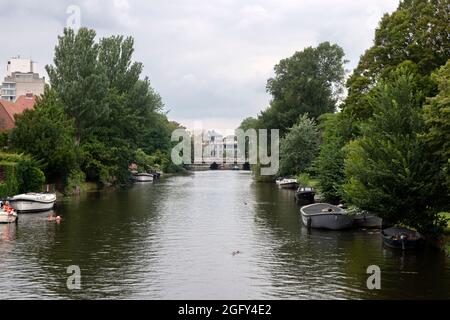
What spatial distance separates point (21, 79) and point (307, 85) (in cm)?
8105

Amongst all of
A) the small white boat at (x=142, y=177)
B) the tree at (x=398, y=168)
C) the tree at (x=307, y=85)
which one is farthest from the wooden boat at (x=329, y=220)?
the small white boat at (x=142, y=177)

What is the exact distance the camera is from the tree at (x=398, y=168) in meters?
33.8

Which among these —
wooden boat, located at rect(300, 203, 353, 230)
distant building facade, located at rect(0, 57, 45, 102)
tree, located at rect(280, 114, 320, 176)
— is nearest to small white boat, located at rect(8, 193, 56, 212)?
wooden boat, located at rect(300, 203, 353, 230)

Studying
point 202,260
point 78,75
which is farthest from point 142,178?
point 202,260

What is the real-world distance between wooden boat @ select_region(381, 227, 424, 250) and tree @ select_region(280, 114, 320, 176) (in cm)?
5464

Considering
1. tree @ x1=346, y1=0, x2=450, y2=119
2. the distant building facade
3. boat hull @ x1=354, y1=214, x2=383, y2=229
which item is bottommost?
boat hull @ x1=354, y1=214, x2=383, y2=229

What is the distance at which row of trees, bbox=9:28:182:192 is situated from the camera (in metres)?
63.2

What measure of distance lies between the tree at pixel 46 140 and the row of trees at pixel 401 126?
27631mm

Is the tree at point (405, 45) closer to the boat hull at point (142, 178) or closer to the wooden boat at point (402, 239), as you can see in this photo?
the wooden boat at point (402, 239)

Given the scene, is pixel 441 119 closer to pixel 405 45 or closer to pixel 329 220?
pixel 329 220

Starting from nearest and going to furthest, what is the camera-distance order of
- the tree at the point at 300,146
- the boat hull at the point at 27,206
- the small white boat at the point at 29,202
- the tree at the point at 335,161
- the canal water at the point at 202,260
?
the canal water at the point at 202,260 → the small white boat at the point at 29,202 → the boat hull at the point at 27,206 → the tree at the point at 335,161 → the tree at the point at 300,146

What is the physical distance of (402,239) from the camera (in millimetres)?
33688

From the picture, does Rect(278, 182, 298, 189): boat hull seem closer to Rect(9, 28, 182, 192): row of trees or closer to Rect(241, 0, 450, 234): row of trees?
Rect(9, 28, 182, 192): row of trees
